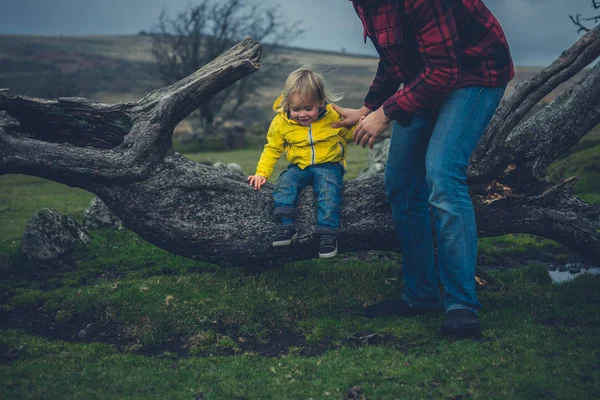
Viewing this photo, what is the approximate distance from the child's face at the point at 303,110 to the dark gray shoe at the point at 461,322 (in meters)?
2.70

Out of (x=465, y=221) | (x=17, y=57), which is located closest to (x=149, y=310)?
(x=465, y=221)

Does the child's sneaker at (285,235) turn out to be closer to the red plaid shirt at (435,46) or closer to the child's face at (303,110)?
the child's face at (303,110)

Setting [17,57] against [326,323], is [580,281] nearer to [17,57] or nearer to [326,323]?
[326,323]

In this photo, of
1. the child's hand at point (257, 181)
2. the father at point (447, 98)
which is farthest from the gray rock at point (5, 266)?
the father at point (447, 98)

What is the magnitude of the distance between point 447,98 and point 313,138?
191cm

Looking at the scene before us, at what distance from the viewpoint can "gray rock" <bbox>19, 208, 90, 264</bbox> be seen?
8.77 meters

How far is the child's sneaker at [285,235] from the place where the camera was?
21.3 feet

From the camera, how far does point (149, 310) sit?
6.47 meters

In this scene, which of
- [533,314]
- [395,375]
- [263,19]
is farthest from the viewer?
[263,19]

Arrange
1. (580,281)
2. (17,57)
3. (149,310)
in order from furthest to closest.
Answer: (17,57), (580,281), (149,310)

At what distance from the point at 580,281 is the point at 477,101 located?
327 cm

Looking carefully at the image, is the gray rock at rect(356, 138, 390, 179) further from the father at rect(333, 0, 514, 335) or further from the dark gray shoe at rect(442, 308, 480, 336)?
the dark gray shoe at rect(442, 308, 480, 336)

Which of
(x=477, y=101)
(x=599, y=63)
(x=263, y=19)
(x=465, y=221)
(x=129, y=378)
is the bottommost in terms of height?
(x=129, y=378)

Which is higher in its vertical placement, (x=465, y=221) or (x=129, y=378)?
(x=465, y=221)
